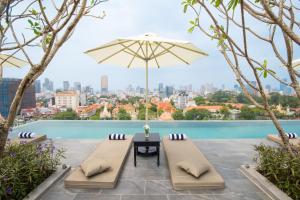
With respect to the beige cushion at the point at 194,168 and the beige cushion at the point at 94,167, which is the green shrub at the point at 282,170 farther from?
the beige cushion at the point at 94,167

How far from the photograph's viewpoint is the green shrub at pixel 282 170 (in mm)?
3758

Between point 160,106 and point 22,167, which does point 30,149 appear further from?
point 160,106

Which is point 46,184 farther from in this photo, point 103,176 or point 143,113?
point 143,113

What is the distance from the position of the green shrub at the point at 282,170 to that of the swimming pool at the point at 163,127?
5.81m

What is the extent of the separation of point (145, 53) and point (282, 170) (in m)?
4.22

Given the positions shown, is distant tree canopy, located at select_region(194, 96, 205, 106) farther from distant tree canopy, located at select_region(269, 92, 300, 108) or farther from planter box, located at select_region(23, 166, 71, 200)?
planter box, located at select_region(23, 166, 71, 200)

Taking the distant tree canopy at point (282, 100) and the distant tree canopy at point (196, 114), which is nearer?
the distant tree canopy at point (282, 100)

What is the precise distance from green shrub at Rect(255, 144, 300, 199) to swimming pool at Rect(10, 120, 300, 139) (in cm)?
581

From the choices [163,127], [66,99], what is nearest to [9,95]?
[66,99]

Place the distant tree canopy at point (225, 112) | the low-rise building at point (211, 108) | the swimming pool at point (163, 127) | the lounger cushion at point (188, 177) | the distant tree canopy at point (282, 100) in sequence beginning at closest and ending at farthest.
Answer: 1. the lounger cushion at point (188, 177)
2. the swimming pool at point (163, 127)
3. the distant tree canopy at point (282, 100)
4. the distant tree canopy at point (225, 112)
5. the low-rise building at point (211, 108)

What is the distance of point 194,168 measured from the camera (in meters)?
4.46

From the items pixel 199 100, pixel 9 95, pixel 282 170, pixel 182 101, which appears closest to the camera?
pixel 282 170

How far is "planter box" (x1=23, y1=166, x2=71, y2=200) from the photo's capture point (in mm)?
3762

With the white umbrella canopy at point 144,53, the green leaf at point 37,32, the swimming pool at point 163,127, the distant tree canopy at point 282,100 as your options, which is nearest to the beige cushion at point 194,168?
the white umbrella canopy at point 144,53
